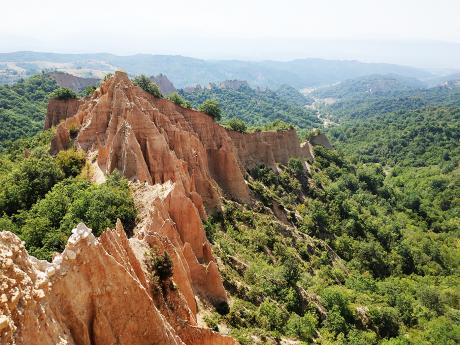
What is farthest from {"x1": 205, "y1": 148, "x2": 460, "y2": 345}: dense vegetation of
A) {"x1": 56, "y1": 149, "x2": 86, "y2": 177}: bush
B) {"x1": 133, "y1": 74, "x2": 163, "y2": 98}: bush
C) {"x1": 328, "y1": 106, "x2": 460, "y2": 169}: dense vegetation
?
{"x1": 328, "y1": 106, "x2": 460, "y2": 169}: dense vegetation

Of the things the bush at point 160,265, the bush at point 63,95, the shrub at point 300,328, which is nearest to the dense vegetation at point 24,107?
the bush at point 63,95

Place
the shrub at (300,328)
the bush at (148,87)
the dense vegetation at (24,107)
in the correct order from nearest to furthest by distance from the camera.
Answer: the shrub at (300,328) < the bush at (148,87) < the dense vegetation at (24,107)

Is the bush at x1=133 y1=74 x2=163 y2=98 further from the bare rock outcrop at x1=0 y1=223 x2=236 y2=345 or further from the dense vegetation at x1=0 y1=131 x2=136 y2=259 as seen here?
the bare rock outcrop at x1=0 y1=223 x2=236 y2=345

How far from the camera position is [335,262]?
60.7m

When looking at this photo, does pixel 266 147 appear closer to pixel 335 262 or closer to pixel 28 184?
pixel 335 262

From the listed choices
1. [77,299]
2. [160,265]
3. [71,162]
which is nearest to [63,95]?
[71,162]

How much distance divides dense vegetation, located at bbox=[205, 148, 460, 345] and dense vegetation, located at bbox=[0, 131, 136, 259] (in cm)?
1074

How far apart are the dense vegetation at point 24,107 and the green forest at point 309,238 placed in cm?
89

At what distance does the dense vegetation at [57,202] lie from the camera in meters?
31.9

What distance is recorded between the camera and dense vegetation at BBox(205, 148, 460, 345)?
131 feet

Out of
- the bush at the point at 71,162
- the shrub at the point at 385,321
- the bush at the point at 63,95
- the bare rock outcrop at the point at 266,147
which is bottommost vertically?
the shrub at the point at 385,321

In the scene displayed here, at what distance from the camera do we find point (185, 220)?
118 ft

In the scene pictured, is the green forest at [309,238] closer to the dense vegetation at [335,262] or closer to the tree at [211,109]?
the dense vegetation at [335,262]

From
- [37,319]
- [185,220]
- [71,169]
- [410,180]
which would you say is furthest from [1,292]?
[410,180]
